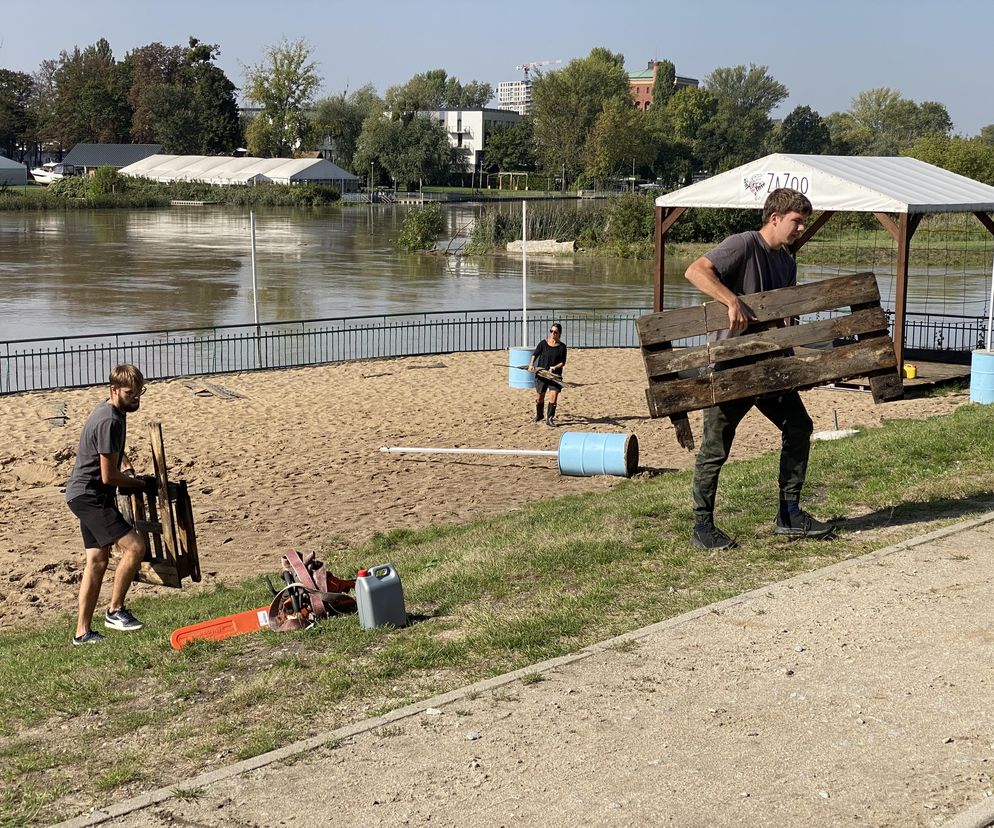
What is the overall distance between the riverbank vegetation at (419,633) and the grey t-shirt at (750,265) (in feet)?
5.06

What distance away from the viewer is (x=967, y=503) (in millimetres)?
8219

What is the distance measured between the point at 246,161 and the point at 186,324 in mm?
74752

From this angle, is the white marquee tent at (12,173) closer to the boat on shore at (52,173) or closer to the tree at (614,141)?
the boat on shore at (52,173)

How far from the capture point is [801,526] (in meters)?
7.52

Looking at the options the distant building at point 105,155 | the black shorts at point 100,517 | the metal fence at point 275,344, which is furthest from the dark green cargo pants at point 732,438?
the distant building at point 105,155

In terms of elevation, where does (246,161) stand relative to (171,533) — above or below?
above

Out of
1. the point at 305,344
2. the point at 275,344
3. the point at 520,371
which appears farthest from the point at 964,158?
the point at 520,371

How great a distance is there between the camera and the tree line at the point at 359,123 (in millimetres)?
107625

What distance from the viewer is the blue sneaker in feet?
24.8

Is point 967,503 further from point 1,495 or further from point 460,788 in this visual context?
point 1,495

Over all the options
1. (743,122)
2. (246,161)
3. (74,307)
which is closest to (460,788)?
(74,307)

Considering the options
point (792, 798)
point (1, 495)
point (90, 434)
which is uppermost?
point (90, 434)

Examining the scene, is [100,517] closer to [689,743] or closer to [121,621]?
[121,621]

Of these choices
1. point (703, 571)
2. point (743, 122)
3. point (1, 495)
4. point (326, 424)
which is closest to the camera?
point (703, 571)
